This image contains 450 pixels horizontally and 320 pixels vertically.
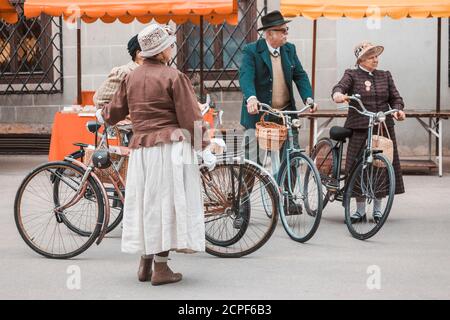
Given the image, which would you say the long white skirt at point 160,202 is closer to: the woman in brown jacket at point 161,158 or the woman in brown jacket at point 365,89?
the woman in brown jacket at point 161,158

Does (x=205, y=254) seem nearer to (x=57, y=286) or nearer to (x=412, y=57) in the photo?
(x=57, y=286)

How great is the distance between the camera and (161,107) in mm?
5875

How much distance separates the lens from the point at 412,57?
1379 cm

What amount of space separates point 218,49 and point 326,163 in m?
6.41

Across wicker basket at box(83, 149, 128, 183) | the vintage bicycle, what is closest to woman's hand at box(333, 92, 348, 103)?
the vintage bicycle

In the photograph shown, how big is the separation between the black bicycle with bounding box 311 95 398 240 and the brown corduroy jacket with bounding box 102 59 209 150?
2089mm

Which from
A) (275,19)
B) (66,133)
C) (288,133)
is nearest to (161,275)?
(288,133)

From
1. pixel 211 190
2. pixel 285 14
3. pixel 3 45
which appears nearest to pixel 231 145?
pixel 211 190

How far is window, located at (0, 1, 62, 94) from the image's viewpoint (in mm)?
14711

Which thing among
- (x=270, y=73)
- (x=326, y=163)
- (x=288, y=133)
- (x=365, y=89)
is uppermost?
(x=270, y=73)

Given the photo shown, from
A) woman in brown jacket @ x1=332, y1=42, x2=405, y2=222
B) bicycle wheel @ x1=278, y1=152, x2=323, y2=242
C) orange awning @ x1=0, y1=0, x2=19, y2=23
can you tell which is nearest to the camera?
bicycle wheel @ x1=278, y1=152, x2=323, y2=242

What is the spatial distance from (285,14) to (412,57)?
10.8 ft

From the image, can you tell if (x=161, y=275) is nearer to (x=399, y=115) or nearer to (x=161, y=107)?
(x=161, y=107)

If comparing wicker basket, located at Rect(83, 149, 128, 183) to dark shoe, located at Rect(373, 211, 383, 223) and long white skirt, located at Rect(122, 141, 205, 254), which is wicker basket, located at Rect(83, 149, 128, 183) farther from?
dark shoe, located at Rect(373, 211, 383, 223)
